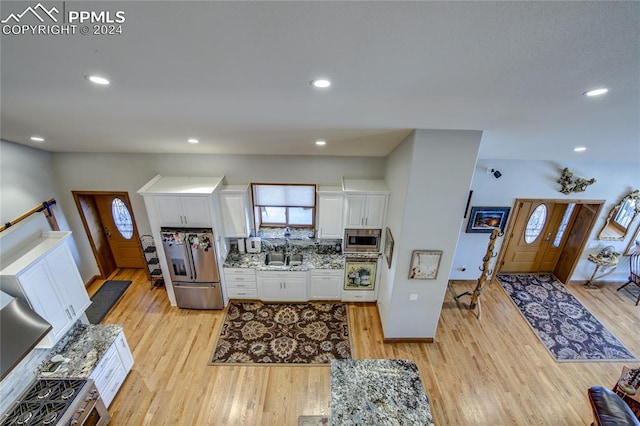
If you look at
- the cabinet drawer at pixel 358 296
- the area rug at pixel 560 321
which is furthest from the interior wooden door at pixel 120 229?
the area rug at pixel 560 321

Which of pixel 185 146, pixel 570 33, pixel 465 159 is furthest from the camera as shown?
pixel 185 146

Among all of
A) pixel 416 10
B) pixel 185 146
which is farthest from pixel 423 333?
pixel 185 146

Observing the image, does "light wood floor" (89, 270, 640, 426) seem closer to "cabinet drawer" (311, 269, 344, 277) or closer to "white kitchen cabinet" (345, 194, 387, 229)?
"cabinet drawer" (311, 269, 344, 277)

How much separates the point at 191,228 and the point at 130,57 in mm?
3335

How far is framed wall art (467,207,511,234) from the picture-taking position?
5.04m

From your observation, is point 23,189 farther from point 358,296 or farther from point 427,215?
point 427,215

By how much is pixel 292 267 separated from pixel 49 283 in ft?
10.3

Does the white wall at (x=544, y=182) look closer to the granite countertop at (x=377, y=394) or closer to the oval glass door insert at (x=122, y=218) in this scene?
the granite countertop at (x=377, y=394)

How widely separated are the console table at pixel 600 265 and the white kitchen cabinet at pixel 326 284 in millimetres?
5287

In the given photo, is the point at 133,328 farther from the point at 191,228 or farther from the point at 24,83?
the point at 24,83

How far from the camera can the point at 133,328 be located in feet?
14.4

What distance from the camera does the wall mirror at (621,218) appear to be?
5.00m

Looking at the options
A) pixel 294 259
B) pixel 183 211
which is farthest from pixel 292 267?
pixel 183 211

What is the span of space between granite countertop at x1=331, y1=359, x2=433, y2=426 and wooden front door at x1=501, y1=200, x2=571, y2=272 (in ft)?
14.5
